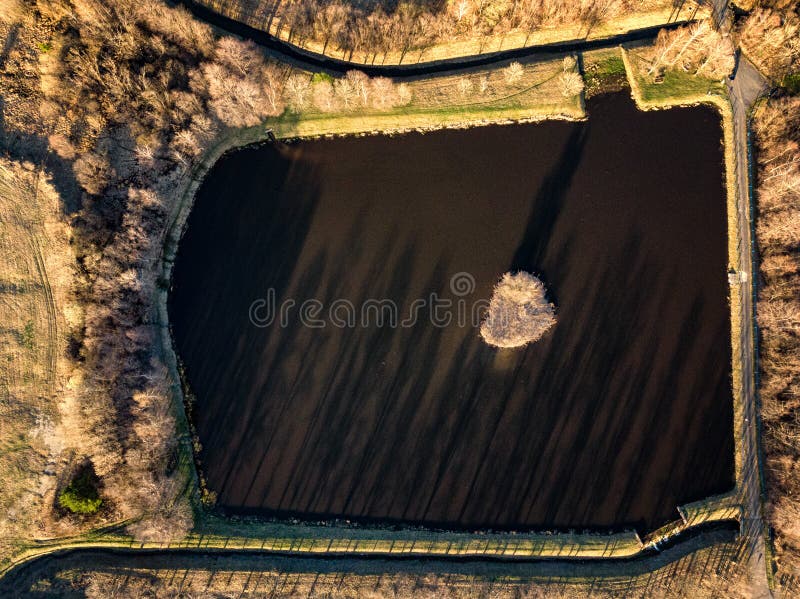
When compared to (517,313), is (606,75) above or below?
above

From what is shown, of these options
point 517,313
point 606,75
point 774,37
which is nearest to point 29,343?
point 517,313

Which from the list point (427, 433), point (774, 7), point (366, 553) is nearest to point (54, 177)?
point (427, 433)

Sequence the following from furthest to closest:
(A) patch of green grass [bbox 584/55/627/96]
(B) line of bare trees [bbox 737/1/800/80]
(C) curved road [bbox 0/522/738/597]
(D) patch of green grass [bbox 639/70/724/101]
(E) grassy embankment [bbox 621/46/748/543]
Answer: (A) patch of green grass [bbox 584/55/627/96], (D) patch of green grass [bbox 639/70/724/101], (B) line of bare trees [bbox 737/1/800/80], (E) grassy embankment [bbox 621/46/748/543], (C) curved road [bbox 0/522/738/597]

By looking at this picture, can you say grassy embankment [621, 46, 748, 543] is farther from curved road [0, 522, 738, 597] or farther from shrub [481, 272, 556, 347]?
shrub [481, 272, 556, 347]

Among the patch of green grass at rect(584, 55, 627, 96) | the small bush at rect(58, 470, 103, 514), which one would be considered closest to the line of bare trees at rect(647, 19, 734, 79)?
the patch of green grass at rect(584, 55, 627, 96)

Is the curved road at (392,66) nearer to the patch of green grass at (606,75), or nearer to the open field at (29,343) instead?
the patch of green grass at (606,75)

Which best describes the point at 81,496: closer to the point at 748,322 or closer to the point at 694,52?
the point at 748,322
